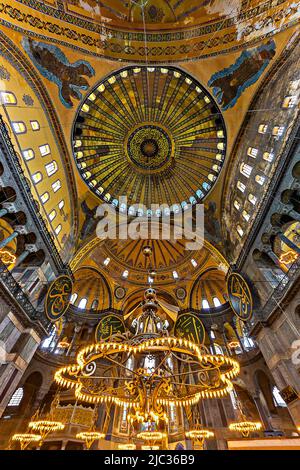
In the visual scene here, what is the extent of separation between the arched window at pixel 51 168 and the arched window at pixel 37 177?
2.43ft

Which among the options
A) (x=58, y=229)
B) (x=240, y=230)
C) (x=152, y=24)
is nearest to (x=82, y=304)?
(x=58, y=229)

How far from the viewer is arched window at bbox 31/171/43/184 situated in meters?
10.8

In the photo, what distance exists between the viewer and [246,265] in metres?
11.8

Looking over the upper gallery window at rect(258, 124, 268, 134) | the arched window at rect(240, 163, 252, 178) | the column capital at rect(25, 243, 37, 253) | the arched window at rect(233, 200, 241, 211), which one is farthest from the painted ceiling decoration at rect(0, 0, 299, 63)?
the column capital at rect(25, 243, 37, 253)

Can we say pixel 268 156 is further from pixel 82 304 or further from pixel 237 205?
pixel 82 304

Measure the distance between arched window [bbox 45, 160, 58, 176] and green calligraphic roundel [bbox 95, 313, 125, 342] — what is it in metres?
9.90

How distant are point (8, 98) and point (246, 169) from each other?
1218cm

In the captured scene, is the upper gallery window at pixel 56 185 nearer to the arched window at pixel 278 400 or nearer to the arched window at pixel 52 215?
the arched window at pixel 52 215

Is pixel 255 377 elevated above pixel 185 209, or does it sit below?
below

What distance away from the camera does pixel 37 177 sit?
437 inches
